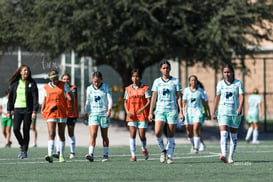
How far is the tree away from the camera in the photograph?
30703mm

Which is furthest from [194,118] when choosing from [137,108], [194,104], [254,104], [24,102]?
[254,104]

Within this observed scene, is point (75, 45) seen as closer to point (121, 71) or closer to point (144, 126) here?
point (121, 71)

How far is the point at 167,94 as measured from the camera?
15742 mm

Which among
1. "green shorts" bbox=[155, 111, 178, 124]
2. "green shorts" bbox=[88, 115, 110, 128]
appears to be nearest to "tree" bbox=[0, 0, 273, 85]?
"green shorts" bbox=[88, 115, 110, 128]

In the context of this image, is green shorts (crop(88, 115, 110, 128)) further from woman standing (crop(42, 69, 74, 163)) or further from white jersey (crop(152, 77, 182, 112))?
white jersey (crop(152, 77, 182, 112))

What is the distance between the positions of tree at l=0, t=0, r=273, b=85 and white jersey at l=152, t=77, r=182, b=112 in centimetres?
1464

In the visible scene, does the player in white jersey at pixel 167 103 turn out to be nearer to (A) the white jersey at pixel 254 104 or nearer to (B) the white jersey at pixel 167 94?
(B) the white jersey at pixel 167 94

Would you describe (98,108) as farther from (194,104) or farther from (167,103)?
(194,104)

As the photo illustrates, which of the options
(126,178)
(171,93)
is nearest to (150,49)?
(171,93)

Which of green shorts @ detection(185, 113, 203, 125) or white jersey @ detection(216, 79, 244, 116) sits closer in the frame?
white jersey @ detection(216, 79, 244, 116)

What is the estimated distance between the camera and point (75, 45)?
104 ft

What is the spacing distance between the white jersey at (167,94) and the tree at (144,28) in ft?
48.0

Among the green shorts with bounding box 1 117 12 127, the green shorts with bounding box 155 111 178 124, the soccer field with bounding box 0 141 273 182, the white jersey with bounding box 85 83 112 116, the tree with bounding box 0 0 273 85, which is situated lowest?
the soccer field with bounding box 0 141 273 182

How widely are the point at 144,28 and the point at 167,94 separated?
1528cm
